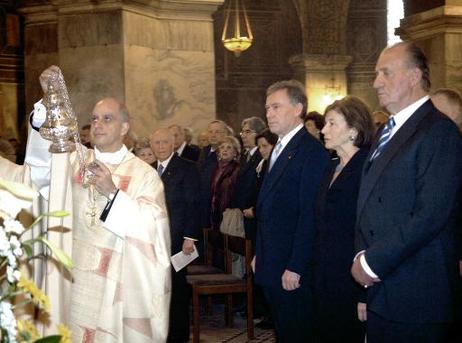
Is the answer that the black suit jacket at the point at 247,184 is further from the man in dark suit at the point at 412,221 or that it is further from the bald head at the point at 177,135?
the man in dark suit at the point at 412,221

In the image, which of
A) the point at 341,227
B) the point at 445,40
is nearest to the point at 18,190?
the point at 341,227

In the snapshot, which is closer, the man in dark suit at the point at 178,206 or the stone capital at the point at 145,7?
the man in dark suit at the point at 178,206

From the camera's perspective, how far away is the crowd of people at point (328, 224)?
3994 mm

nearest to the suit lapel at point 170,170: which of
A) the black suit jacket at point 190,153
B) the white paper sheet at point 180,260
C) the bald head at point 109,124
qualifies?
the white paper sheet at point 180,260

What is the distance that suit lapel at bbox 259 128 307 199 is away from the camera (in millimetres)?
5578

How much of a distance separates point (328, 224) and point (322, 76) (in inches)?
735

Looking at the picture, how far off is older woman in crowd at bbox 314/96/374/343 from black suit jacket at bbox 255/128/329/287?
0.22 meters

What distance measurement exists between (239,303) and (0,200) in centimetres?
824

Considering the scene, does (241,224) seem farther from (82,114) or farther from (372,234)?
(372,234)

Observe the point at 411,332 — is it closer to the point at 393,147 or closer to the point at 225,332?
the point at 393,147

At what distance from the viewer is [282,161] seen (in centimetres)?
561

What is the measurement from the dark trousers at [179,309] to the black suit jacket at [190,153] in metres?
1.90

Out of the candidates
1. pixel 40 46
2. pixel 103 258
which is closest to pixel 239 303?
pixel 40 46

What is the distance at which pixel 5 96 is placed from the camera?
616 inches
